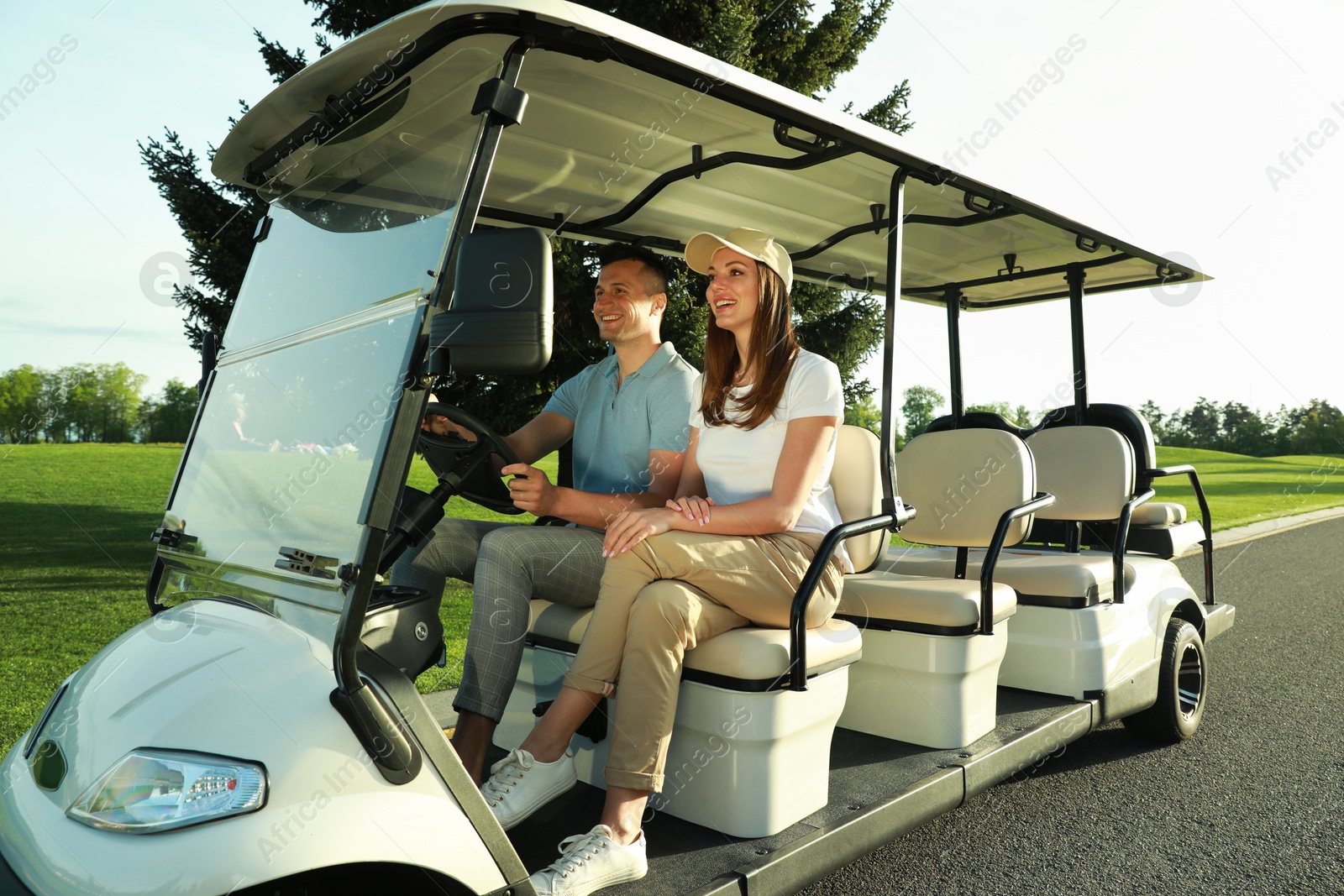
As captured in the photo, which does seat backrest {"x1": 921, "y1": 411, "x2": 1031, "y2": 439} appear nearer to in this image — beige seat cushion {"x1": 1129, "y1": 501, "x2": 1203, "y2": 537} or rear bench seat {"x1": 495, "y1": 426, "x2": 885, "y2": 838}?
beige seat cushion {"x1": 1129, "y1": 501, "x2": 1203, "y2": 537}

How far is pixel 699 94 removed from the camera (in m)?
2.11

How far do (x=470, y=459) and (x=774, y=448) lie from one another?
90 cm

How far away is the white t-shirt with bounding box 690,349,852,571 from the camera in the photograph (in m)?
2.48

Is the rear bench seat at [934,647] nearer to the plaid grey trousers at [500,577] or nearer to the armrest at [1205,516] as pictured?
the plaid grey trousers at [500,577]

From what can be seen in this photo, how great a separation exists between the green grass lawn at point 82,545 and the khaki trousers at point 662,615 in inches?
52.4

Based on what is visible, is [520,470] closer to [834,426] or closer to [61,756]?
[834,426]

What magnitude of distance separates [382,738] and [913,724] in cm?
180

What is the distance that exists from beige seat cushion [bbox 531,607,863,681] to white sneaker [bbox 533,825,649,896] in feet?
1.40

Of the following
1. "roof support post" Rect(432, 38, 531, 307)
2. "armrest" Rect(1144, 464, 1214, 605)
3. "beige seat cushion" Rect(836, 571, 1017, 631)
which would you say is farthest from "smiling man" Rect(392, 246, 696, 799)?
"armrest" Rect(1144, 464, 1214, 605)

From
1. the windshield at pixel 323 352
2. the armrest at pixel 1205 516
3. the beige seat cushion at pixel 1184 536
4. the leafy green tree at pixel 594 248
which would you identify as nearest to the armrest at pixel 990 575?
the armrest at pixel 1205 516

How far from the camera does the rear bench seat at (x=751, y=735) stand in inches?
84.0

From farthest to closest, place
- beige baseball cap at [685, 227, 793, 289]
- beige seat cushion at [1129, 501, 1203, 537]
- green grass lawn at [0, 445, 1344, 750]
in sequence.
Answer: green grass lawn at [0, 445, 1344, 750] < beige seat cushion at [1129, 501, 1203, 537] < beige baseball cap at [685, 227, 793, 289]

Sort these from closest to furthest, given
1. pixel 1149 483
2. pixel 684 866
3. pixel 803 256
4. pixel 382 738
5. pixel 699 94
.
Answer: pixel 382 738 → pixel 684 866 → pixel 699 94 → pixel 803 256 → pixel 1149 483

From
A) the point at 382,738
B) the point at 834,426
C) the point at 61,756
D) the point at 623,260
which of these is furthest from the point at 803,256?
the point at 61,756
